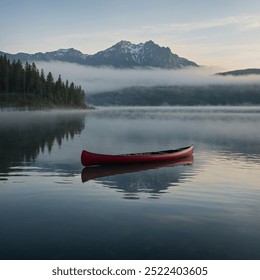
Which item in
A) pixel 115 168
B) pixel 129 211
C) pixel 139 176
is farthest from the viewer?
pixel 115 168

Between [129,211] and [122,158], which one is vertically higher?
[122,158]

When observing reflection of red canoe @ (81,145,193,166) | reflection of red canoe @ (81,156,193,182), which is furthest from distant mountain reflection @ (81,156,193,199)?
reflection of red canoe @ (81,145,193,166)

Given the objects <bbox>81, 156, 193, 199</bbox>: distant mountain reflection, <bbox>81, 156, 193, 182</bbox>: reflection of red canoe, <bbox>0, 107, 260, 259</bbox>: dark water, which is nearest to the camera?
<bbox>0, 107, 260, 259</bbox>: dark water

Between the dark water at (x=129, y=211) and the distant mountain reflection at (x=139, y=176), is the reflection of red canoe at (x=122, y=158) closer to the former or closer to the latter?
the distant mountain reflection at (x=139, y=176)

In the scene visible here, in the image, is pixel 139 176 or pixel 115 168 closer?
pixel 139 176

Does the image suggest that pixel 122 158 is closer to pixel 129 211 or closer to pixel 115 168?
pixel 115 168

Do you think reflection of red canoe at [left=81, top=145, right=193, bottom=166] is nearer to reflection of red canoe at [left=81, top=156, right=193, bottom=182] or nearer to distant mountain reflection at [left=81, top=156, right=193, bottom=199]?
reflection of red canoe at [left=81, top=156, right=193, bottom=182]

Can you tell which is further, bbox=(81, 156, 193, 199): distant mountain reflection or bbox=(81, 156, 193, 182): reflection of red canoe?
bbox=(81, 156, 193, 182): reflection of red canoe

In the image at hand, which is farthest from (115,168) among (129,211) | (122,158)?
(129,211)

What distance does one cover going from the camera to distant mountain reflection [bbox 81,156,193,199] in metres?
27.8

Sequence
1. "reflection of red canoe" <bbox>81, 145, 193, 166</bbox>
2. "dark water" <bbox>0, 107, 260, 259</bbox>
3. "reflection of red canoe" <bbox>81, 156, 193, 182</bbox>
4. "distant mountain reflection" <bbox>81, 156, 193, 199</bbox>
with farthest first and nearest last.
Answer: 1. "reflection of red canoe" <bbox>81, 145, 193, 166</bbox>
2. "reflection of red canoe" <bbox>81, 156, 193, 182</bbox>
3. "distant mountain reflection" <bbox>81, 156, 193, 199</bbox>
4. "dark water" <bbox>0, 107, 260, 259</bbox>

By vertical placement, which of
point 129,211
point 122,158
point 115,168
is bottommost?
point 129,211

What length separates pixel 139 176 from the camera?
3294cm

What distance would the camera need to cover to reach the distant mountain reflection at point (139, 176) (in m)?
27.8
